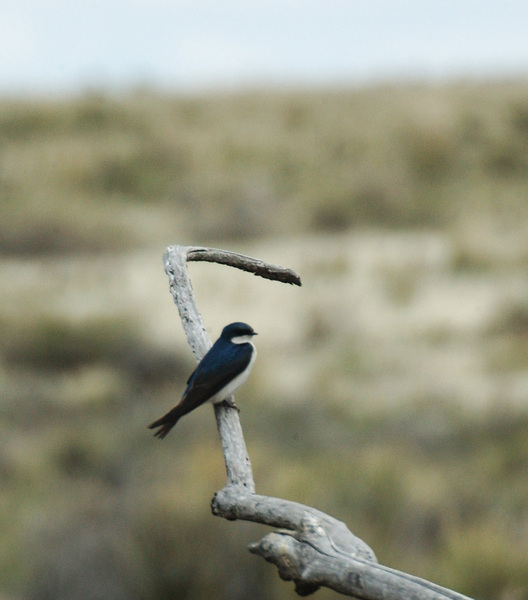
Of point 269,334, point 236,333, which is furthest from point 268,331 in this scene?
point 236,333

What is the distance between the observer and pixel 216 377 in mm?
2230

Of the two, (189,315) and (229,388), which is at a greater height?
(189,315)

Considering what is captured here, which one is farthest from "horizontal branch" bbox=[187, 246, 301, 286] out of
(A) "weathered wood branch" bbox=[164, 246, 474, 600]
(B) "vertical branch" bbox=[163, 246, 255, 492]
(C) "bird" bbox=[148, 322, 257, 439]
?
A: (A) "weathered wood branch" bbox=[164, 246, 474, 600]

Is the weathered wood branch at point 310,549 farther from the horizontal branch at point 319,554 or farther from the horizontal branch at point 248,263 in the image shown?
the horizontal branch at point 248,263

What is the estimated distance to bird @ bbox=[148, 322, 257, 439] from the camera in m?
2.20

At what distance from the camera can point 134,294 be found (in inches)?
488

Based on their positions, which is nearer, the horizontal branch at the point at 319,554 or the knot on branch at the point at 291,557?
the horizontal branch at the point at 319,554

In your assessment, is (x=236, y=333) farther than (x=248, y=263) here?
Yes

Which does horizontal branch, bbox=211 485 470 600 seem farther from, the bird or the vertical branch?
the bird

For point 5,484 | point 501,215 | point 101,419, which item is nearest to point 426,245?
point 501,215

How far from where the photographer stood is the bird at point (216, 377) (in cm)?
220

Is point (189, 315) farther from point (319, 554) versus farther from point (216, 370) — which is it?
point (319, 554)

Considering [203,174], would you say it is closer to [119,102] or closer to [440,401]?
[119,102]

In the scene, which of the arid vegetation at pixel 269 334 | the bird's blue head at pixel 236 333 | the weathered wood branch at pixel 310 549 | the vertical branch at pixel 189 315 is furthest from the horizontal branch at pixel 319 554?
the arid vegetation at pixel 269 334
